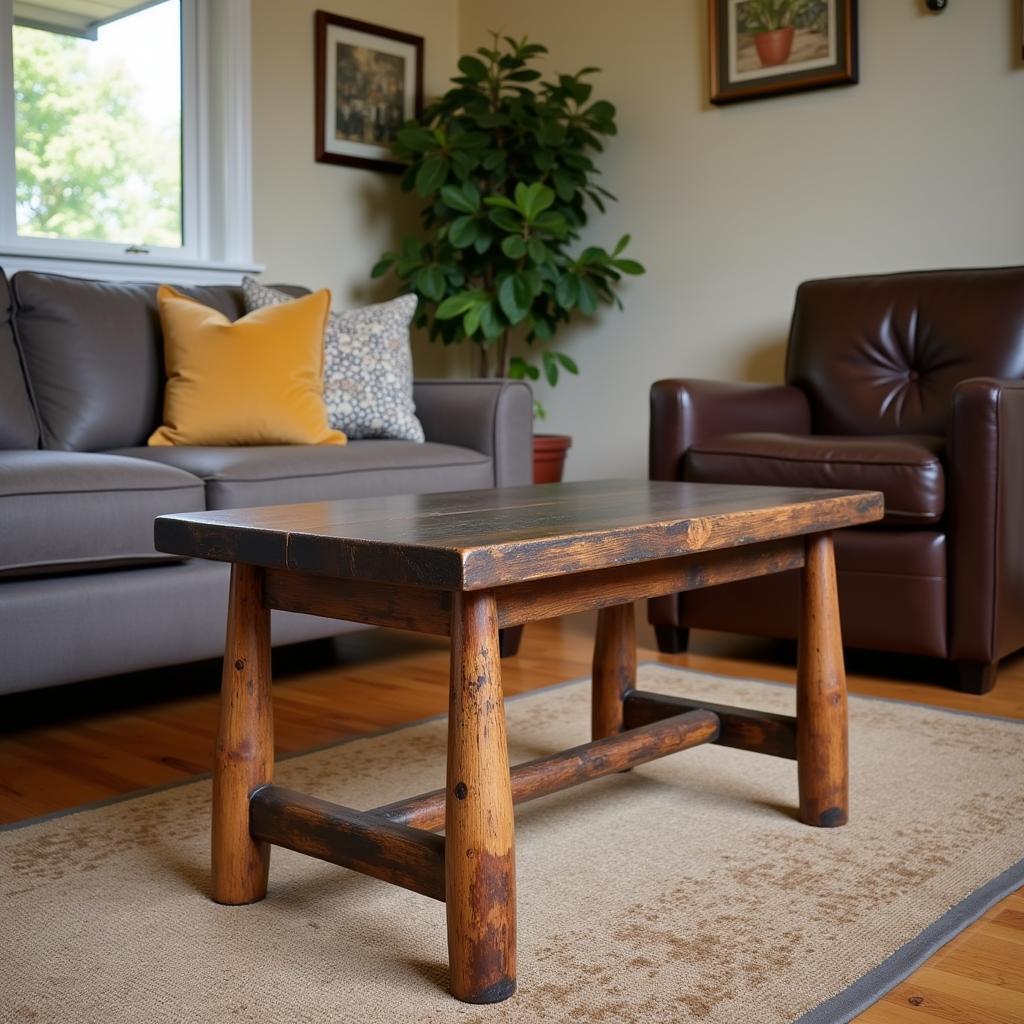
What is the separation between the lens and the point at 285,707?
2.47 metres

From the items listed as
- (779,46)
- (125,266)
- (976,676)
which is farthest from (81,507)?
(779,46)

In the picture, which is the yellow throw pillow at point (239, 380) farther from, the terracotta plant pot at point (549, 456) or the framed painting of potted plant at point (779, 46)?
the framed painting of potted plant at point (779, 46)

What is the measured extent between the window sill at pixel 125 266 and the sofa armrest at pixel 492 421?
108cm

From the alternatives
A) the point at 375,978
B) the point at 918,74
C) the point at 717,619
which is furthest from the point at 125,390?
the point at 918,74

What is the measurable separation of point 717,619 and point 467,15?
2797 millimetres

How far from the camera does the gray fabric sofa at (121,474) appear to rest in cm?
216

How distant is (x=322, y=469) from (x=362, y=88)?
2185mm

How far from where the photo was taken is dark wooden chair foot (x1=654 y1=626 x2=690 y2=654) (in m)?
2.99

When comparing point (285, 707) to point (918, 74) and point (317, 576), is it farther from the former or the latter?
point (918, 74)

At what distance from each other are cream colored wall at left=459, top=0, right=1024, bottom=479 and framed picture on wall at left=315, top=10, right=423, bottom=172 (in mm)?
366

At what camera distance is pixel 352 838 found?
1.37 metres

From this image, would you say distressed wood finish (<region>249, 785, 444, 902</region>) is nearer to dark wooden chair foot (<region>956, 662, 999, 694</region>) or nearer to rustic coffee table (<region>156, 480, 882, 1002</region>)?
rustic coffee table (<region>156, 480, 882, 1002</region>)

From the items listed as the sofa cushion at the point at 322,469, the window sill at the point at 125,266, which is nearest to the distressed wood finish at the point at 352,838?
the sofa cushion at the point at 322,469

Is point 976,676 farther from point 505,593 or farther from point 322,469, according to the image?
point 505,593
